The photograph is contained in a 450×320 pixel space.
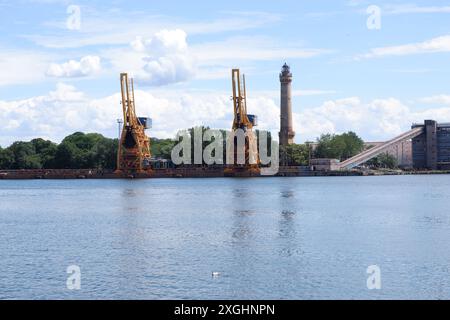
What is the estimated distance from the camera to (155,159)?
126m

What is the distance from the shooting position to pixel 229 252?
27719 millimetres

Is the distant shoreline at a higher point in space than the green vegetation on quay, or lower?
lower

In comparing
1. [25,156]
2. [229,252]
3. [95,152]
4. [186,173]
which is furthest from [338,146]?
[229,252]

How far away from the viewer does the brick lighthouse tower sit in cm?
12206

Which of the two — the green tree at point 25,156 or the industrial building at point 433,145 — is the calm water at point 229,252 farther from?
the green tree at point 25,156

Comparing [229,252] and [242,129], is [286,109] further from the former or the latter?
[229,252]

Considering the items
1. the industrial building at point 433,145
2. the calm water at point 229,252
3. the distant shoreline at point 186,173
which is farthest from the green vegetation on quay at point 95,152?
the calm water at point 229,252

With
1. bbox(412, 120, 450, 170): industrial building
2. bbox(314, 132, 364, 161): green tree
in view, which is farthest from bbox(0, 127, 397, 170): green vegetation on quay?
bbox(412, 120, 450, 170): industrial building

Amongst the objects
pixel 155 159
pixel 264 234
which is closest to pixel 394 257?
pixel 264 234

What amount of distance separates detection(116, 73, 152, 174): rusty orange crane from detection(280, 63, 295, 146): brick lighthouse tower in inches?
864

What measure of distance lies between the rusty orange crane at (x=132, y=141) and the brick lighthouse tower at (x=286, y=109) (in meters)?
22.0

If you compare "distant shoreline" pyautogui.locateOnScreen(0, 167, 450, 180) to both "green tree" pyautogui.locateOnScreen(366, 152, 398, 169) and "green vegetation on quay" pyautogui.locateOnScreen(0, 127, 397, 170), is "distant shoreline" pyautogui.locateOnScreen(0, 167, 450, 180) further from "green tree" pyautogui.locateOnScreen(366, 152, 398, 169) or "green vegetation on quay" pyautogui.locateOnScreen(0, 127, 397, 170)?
"green tree" pyautogui.locateOnScreen(366, 152, 398, 169)
